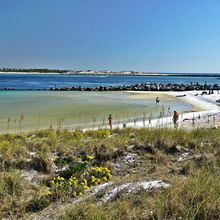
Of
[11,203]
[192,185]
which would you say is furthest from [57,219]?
[192,185]

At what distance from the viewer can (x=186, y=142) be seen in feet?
27.9

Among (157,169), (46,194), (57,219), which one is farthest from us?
(157,169)

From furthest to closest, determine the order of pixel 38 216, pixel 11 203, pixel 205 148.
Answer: pixel 205 148
pixel 11 203
pixel 38 216

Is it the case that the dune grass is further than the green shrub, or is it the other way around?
the green shrub

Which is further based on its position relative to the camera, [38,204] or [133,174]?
[133,174]

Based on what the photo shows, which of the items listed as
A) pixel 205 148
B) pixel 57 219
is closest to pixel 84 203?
pixel 57 219

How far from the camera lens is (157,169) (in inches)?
255

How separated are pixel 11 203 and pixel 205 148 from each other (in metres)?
5.08

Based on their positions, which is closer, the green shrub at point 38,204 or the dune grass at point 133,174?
the dune grass at point 133,174

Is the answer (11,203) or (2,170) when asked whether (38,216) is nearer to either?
(11,203)

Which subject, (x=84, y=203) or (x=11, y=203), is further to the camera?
(x=11, y=203)

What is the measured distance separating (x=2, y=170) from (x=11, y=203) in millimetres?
1569

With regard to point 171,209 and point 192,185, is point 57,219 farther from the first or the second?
point 192,185

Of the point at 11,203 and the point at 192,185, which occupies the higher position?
the point at 192,185
